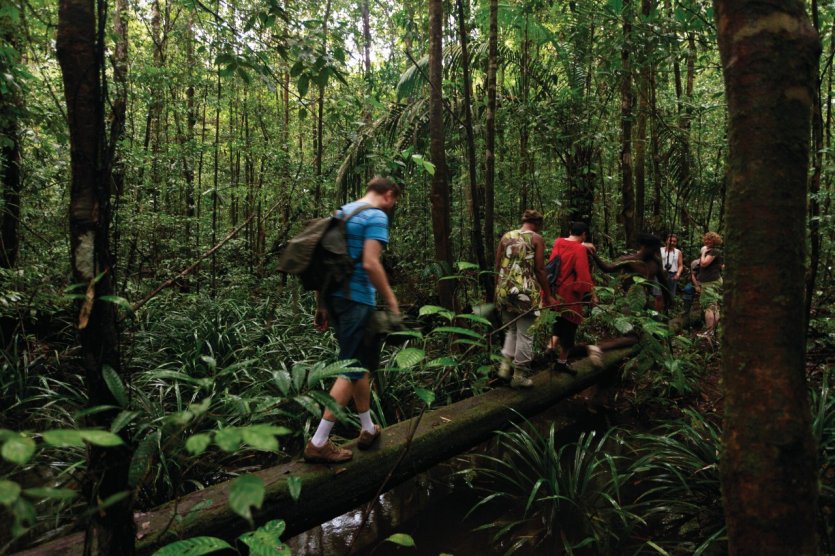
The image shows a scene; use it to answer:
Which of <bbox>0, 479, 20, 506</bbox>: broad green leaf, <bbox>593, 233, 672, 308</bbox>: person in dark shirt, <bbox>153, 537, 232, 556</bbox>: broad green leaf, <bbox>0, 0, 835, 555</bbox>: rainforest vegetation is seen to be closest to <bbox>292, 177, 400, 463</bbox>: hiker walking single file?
<bbox>0, 0, 835, 555</bbox>: rainforest vegetation

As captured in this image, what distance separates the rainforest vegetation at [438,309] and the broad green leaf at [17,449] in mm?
11

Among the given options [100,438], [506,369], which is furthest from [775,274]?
[506,369]

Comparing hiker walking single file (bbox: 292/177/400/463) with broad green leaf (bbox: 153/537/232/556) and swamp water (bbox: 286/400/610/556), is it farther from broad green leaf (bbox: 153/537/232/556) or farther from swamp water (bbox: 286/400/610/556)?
broad green leaf (bbox: 153/537/232/556)

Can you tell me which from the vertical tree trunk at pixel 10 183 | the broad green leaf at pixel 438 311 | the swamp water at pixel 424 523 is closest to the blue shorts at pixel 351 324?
the broad green leaf at pixel 438 311

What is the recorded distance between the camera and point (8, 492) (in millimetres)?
817

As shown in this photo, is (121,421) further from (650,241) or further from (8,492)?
(650,241)

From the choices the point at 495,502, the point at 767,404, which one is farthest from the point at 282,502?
the point at 767,404

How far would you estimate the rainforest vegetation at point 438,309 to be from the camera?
4.16 ft

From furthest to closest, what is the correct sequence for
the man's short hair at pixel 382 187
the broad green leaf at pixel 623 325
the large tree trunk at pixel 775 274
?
the broad green leaf at pixel 623 325 → the man's short hair at pixel 382 187 → the large tree trunk at pixel 775 274

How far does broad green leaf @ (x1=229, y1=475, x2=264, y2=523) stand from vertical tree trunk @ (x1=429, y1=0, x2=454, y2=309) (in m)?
4.44

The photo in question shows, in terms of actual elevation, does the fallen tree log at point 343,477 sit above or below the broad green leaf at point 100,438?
below

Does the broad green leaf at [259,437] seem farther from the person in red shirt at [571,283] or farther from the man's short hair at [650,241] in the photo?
the man's short hair at [650,241]

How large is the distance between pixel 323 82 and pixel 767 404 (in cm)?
285

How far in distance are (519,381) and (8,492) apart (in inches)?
153
